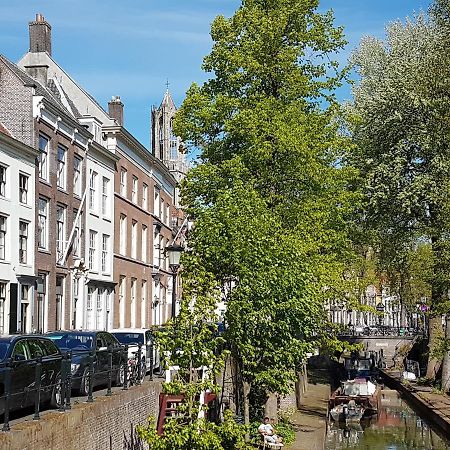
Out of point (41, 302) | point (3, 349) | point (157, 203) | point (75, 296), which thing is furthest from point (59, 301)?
point (3, 349)

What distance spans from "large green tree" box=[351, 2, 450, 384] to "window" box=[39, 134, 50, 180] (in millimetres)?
13969

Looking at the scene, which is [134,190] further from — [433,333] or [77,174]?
[433,333]

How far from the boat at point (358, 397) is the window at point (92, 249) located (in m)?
14.2

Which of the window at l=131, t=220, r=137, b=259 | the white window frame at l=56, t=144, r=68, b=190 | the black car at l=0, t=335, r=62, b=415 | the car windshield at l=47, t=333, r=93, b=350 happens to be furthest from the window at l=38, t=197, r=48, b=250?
the black car at l=0, t=335, r=62, b=415

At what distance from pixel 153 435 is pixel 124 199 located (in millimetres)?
32145

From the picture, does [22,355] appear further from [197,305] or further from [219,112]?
[219,112]

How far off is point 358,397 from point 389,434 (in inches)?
187

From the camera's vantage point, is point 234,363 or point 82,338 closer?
point 82,338

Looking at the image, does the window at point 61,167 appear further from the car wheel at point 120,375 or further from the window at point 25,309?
the car wheel at point 120,375

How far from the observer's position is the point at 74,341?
69.4 ft

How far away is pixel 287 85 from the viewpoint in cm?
2998

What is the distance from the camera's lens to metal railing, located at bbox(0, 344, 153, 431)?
12867mm

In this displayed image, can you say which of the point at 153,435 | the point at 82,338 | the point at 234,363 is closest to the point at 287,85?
the point at 234,363

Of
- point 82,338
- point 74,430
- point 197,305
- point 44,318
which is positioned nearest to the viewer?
point 74,430
